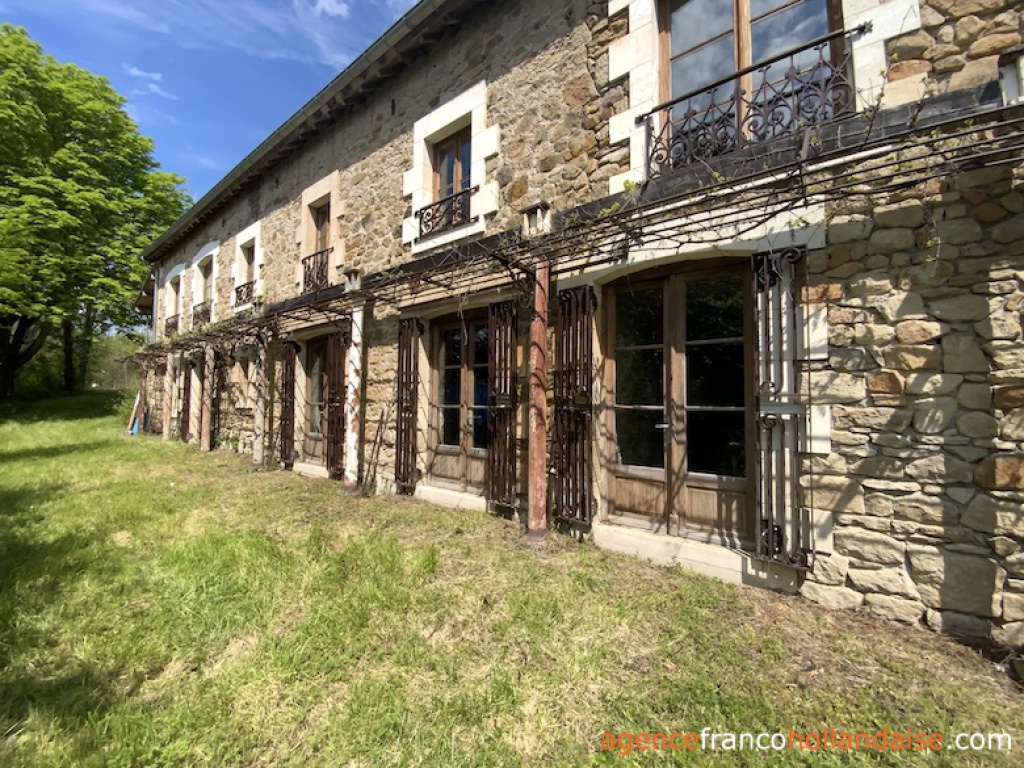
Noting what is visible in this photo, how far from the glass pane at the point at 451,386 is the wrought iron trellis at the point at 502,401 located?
2.81 feet

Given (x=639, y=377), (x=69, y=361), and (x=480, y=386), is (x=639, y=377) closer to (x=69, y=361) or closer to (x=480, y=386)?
(x=480, y=386)

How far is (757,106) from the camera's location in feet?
10.5

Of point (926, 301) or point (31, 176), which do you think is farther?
point (31, 176)

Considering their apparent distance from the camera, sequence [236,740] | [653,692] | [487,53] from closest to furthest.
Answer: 1. [236,740]
2. [653,692]
3. [487,53]

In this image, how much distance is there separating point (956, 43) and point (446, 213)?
4.45 m

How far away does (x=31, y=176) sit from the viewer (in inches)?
487

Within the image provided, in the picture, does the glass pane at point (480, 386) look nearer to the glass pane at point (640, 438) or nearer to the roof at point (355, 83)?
the glass pane at point (640, 438)

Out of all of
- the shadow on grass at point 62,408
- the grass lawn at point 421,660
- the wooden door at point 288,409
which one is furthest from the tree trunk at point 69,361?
the grass lawn at point 421,660

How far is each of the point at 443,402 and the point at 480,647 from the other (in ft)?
11.3

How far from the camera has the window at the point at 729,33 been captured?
3.20 meters

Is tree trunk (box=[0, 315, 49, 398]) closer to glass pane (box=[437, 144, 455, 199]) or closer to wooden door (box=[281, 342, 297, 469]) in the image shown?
wooden door (box=[281, 342, 297, 469])

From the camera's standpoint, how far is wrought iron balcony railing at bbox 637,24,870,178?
2949 millimetres

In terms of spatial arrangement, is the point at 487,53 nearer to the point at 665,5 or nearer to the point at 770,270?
the point at 665,5

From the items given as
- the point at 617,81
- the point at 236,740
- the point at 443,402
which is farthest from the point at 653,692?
the point at 617,81
